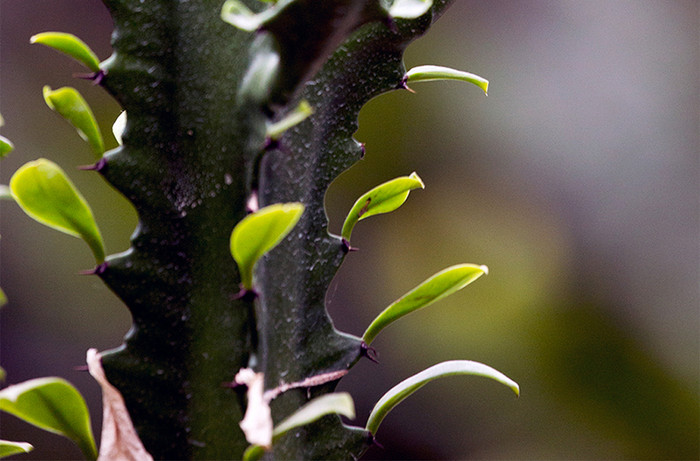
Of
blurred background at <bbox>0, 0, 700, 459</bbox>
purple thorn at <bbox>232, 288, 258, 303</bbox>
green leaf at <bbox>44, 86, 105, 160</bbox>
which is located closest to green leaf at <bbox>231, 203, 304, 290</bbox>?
purple thorn at <bbox>232, 288, 258, 303</bbox>

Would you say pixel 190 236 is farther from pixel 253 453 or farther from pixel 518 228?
pixel 518 228

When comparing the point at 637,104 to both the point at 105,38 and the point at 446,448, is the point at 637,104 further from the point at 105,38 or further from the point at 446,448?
the point at 105,38

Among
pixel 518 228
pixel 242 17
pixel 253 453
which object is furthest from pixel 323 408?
pixel 518 228

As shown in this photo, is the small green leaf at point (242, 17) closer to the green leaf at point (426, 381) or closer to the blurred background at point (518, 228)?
the green leaf at point (426, 381)

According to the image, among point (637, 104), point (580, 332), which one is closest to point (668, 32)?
point (637, 104)

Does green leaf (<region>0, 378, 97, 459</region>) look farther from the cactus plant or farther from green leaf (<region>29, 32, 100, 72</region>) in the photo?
green leaf (<region>29, 32, 100, 72</region>)

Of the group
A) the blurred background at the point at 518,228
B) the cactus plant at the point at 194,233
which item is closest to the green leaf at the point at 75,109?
the cactus plant at the point at 194,233
